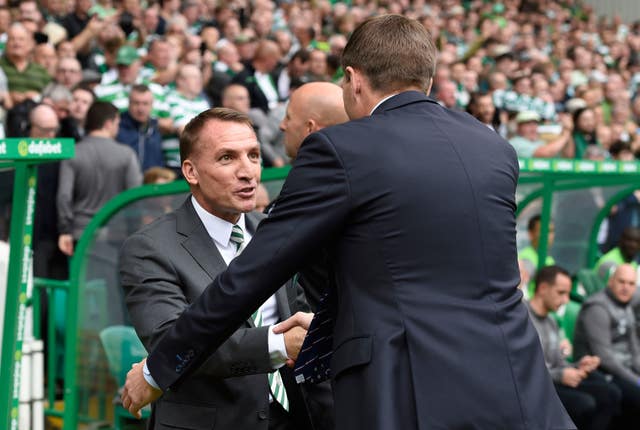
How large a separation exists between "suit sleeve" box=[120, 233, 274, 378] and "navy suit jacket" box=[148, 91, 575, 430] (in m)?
0.33

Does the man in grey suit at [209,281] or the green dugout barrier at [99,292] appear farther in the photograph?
the green dugout barrier at [99,292]

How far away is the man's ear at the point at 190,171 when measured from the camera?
363 centimetres

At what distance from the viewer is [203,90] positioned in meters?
11.1

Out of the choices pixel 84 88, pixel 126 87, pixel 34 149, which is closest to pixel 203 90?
pixel 126 87

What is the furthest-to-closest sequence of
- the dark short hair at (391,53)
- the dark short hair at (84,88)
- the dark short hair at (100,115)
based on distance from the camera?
1. the dark short hair at (84,88)
2. the dark short hair at (100,115)
3. the dark short hair at (391,53)

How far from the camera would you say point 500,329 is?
9.19 feet

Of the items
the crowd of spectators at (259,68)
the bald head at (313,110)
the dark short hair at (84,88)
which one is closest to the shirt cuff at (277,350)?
the bald head at (313,110)

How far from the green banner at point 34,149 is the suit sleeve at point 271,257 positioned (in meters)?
1.40

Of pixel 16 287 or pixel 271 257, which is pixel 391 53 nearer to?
pixel 271 257

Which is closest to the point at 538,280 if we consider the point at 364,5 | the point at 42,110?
the point at 42,110

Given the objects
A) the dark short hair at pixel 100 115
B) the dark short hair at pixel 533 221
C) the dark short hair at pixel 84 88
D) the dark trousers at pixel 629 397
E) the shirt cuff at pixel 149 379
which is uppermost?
the dark short hair at pixel 84 88

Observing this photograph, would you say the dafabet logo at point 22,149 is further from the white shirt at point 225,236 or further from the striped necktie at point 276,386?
the striped necktie at point 276,386

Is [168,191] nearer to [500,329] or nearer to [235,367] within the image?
[235,367]

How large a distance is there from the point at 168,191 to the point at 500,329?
3767mm
